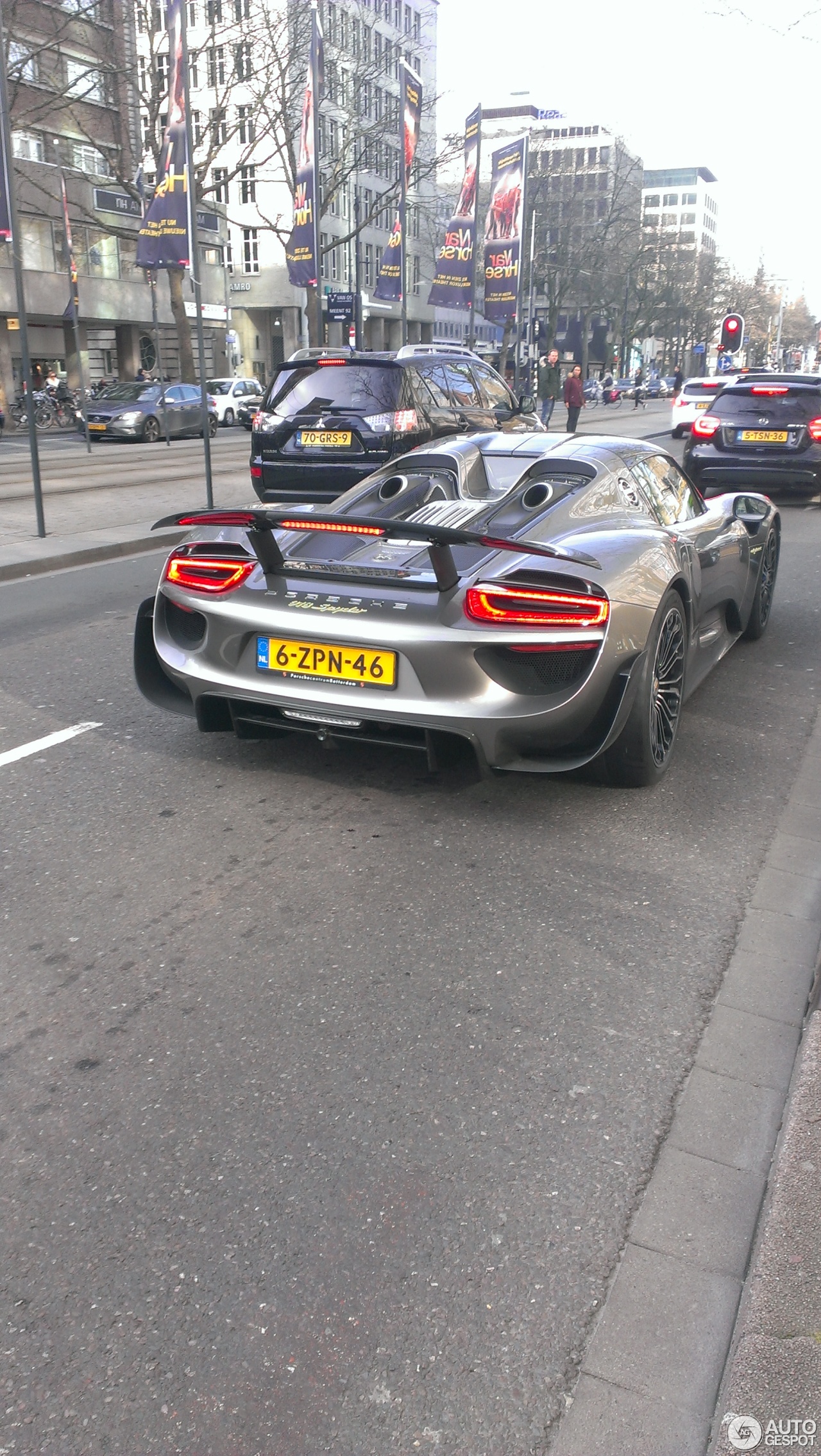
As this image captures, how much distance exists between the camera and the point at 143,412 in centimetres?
3095

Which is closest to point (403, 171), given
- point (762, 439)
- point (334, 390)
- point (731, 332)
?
point (762, 439)

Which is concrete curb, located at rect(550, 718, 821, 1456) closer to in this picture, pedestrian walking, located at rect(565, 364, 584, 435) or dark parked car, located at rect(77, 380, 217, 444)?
pedestrian walking, located at rect(565, 364, 584, 435)

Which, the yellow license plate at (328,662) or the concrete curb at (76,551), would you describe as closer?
the yellow license plate at (328,662)

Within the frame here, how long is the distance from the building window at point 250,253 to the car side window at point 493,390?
57.2 metres

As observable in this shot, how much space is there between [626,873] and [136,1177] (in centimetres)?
198

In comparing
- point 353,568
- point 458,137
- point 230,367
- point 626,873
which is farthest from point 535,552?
point 230,367

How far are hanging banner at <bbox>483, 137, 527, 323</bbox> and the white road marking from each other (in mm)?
26658

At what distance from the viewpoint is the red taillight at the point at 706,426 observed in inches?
556

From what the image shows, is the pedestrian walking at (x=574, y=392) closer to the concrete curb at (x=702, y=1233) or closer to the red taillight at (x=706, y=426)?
the red taillight at (x=706, y=426)

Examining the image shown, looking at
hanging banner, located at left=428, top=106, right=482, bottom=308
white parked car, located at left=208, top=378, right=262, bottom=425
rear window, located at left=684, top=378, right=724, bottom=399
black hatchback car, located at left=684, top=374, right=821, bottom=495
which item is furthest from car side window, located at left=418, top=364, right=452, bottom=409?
white parked car, located at left=208, top=378, right=262, bottom=425

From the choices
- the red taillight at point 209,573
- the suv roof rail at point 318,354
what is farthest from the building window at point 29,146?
the red taillight at point 209,573

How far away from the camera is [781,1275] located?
82.4 inches

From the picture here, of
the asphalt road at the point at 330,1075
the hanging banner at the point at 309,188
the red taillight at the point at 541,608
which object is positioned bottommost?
the asphalt road at the point at 330,1075

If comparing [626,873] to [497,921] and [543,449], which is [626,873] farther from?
[543,449]
